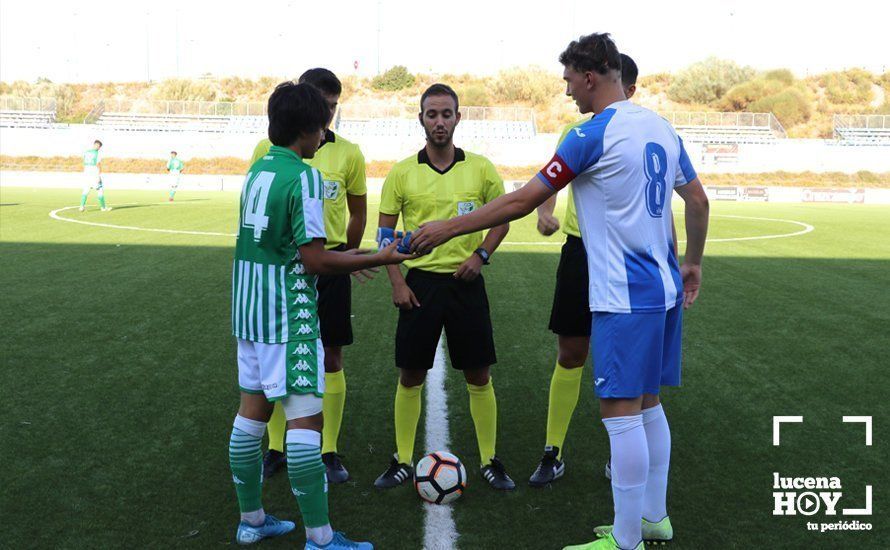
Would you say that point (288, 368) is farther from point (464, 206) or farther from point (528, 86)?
point (528, 86)

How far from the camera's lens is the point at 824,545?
11.6 feet

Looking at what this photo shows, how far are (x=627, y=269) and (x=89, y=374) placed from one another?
4.56m

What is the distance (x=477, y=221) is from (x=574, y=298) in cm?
121

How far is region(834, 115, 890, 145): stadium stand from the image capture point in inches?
1896

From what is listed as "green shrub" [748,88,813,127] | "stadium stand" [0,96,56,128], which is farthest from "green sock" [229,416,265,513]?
"green shrub" [748,88,813,127]

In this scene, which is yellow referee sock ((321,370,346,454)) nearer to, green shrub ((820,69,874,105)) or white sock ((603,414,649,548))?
white sock ((603,414,649,548))

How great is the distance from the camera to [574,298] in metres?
4.26

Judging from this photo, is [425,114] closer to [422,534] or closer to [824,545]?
[422,534]

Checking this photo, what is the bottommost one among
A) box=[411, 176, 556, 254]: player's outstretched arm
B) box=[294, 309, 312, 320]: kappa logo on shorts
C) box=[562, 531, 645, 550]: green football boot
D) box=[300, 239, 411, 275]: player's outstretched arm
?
box=[562, 531, 645, 550]: green football boot

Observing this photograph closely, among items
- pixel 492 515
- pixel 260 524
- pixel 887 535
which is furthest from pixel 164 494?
pixel 887 535

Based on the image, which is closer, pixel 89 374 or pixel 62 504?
pixel 62 504

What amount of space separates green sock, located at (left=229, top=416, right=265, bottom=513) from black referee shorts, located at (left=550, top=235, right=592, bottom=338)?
172 cm

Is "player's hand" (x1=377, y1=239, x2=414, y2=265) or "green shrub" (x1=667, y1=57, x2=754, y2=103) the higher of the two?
"green shrub" (x1=667, y1=57, x2=754, y2=103)

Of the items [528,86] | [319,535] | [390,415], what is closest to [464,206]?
[390,415]
